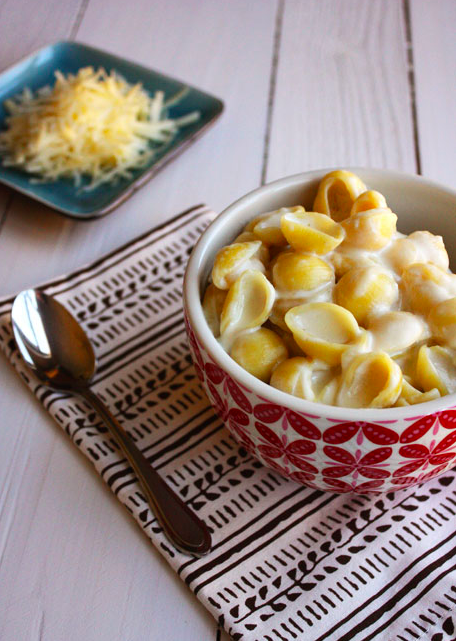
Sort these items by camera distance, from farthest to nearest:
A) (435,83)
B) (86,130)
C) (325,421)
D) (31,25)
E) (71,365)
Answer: (31,25) < (435,83) < (86,130) < (71,365) < (325,421)

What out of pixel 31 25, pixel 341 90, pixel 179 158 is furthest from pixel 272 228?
pixel 31 25

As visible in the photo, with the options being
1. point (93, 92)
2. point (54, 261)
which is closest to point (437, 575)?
point (54, 261)

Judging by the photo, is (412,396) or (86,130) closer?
(412,396)

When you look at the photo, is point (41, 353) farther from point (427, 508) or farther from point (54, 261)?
point (427, 508)

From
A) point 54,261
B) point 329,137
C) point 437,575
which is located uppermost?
point 329,137

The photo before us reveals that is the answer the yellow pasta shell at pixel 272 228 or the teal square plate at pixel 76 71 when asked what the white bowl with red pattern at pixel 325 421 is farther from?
the teal square plate at pixel 76 71

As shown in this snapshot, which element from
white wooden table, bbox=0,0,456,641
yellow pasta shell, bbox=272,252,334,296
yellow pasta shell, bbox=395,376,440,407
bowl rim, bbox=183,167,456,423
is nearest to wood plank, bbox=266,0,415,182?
white wooden table, bbox=0,0,456,641

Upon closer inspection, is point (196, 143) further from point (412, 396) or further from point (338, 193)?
point (412, 396)

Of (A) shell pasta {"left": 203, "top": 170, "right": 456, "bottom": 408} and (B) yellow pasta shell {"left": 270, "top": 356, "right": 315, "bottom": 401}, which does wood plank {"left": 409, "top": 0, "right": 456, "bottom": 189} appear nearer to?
(A) shell pasta {"left": 203, "top": 170, "right": 456, "bottom": 408}
